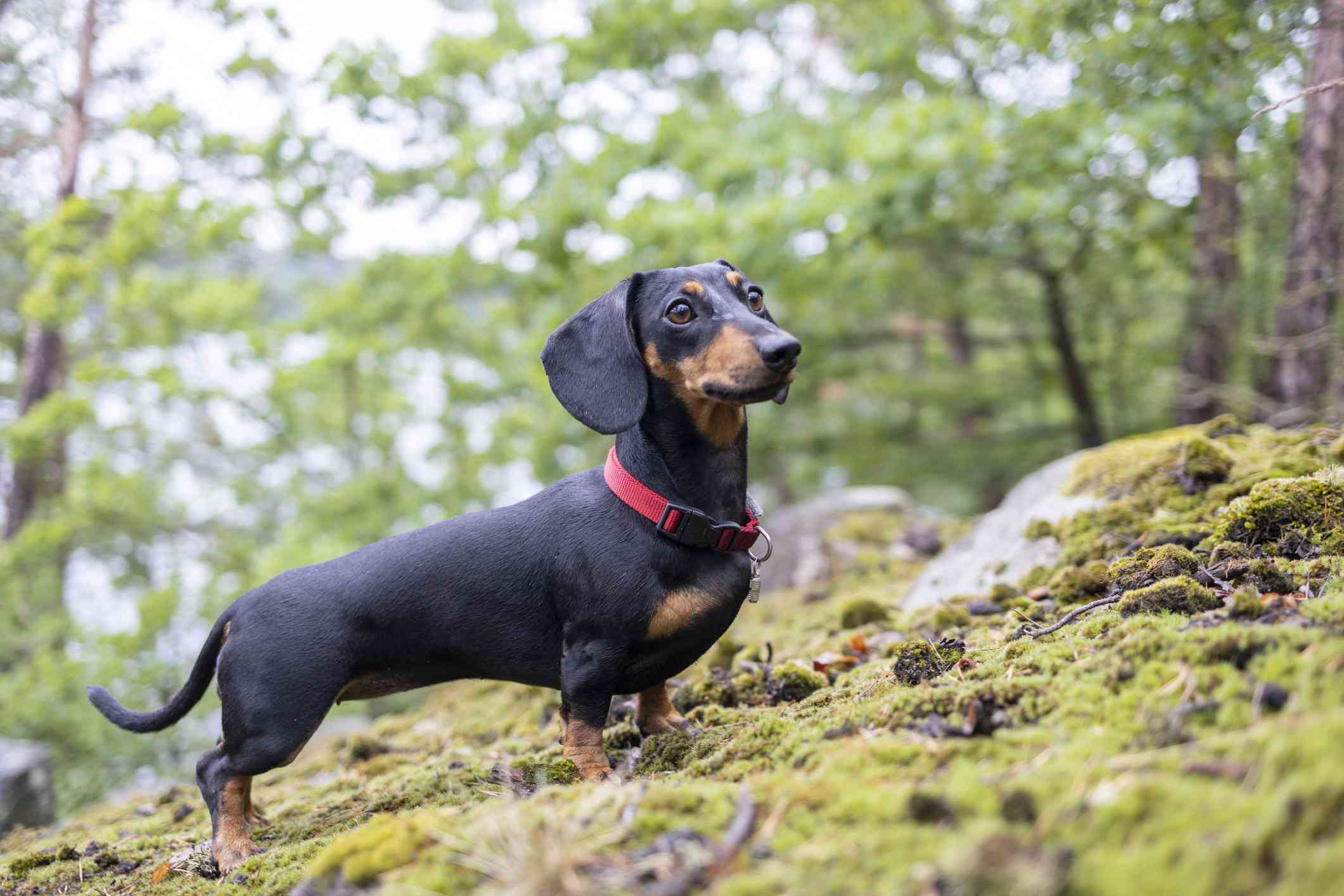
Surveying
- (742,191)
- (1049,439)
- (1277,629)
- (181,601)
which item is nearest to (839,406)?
(1049,439)

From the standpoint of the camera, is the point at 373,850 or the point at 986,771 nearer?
the point at 986,771

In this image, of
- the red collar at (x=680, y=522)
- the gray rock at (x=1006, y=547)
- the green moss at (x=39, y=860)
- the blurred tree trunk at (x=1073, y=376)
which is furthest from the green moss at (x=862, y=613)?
the blurred tree trunk at (x=1073, y=376)

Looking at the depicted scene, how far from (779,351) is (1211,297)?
20.2 feet

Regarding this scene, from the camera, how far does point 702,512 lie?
9.85 ft

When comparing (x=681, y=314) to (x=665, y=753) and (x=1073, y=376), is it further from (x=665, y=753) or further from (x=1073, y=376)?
(x=1073, y=376)

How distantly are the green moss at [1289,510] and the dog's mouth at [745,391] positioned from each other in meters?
1.73

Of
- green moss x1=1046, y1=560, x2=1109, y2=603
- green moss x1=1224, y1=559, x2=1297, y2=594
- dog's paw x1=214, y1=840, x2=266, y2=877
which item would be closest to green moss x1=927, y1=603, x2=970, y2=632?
green moss x1=1046, y1=560, x2=1109, y2=603

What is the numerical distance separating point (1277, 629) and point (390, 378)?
11.2 meters

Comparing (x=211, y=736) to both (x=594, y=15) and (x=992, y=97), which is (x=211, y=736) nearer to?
(x=594, y=15)

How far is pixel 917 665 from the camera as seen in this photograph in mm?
2854

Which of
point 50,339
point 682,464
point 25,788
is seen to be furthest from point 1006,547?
point 50,339

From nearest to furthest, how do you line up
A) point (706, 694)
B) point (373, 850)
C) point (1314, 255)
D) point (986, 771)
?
point (986, 771) → point (373, 850) → point (706, 694) → point (1314, 255)

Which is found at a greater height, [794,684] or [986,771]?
[986,771]

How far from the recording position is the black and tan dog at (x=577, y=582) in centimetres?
291
